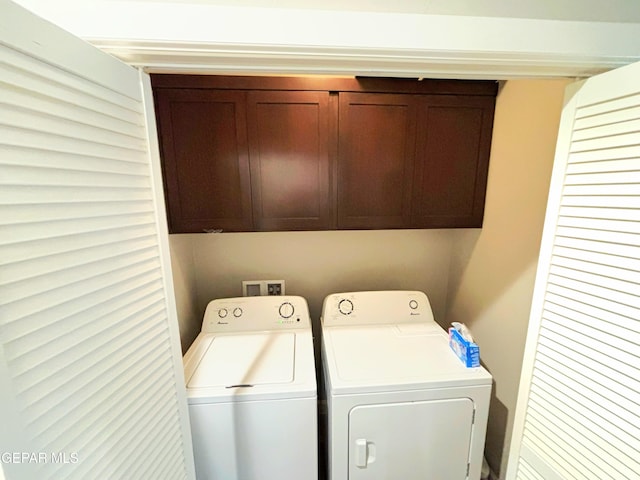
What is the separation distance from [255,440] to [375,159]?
1565 mm

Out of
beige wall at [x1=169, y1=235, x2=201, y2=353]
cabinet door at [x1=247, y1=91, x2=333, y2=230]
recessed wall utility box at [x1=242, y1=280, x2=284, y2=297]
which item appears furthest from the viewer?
recessed wall utility box at [x1=242, y1=280, x2=284, y2=297]

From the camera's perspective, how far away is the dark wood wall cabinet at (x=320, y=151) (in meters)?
1.43

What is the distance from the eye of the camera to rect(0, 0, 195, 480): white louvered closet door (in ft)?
1.49

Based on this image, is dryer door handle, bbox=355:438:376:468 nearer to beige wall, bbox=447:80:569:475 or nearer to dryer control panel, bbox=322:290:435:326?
dryer control panel, bbox=322:290:435:326

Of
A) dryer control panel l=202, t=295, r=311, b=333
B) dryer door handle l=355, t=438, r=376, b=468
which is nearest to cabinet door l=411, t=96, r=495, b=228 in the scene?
dryer control panel l=202, t=295, r=311, b=333

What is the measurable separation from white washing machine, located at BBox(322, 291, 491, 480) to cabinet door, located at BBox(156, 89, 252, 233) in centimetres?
101

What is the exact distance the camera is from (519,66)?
2.48 feet

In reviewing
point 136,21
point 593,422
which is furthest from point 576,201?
point 136,21

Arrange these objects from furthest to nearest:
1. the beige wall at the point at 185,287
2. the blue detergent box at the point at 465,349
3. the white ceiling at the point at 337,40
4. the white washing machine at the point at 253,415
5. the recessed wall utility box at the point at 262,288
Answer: the recessed wall utility box at the point at 262,288, the beige wall at the point at 185,287, the blue detergent box at the point at 465,349, the white washing machine at the point at 253,415, the white ceiling at the point at 337,40

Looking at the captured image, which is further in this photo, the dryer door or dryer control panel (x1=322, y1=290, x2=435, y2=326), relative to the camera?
dryer control panel (x1=322, y1=290, x2=435, y2=326)

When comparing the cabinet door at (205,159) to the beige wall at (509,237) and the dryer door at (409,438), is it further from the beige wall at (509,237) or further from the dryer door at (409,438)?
the beige wall at (509,237)

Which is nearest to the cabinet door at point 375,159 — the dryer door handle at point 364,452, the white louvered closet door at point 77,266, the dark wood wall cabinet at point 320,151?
the dark wood wall cabinet at point 320,151

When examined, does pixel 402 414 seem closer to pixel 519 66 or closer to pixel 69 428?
pixel 69 428

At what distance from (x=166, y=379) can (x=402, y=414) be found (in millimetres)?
1050
